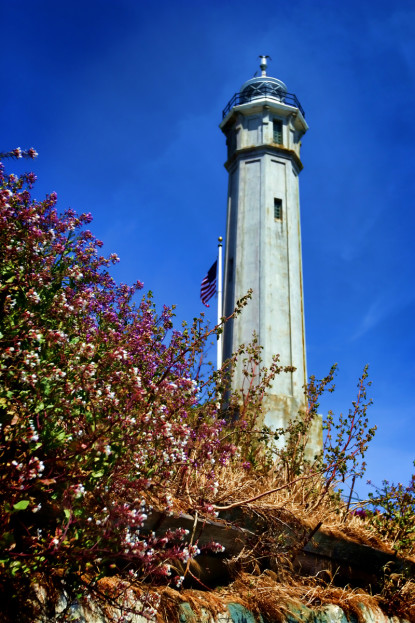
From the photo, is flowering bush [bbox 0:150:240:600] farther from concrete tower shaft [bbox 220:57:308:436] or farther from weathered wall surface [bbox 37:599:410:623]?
concrete tower shaft [bbox 220:57:308:436]

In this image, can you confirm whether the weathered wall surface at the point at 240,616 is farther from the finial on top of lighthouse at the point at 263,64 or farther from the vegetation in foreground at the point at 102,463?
the finial on top of lighthouse at the point at 263,64

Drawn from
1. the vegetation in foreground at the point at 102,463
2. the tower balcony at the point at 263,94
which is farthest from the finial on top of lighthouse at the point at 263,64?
the vegetation in foreground at the point at 102,463

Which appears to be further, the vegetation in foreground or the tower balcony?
the tower balcony

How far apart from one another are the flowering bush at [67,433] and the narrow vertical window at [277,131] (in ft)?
57.9

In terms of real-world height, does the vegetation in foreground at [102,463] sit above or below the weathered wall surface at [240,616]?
above

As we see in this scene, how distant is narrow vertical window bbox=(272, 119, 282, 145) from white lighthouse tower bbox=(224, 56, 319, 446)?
0.04 metres

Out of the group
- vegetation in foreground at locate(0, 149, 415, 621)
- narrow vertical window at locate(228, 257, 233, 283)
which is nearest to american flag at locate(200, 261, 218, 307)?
narrow vertical window at locate(228, 257, 233, 283)

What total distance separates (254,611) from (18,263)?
372cm

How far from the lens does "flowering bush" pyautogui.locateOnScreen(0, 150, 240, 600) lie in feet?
10.5

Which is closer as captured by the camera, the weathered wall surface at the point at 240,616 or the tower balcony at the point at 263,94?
the weathered wall surface at the point at 240,616

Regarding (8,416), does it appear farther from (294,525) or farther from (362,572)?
(362,572)

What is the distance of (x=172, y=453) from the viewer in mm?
4066

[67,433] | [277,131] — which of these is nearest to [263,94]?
[277,131]

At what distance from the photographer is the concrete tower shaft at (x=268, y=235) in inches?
664
